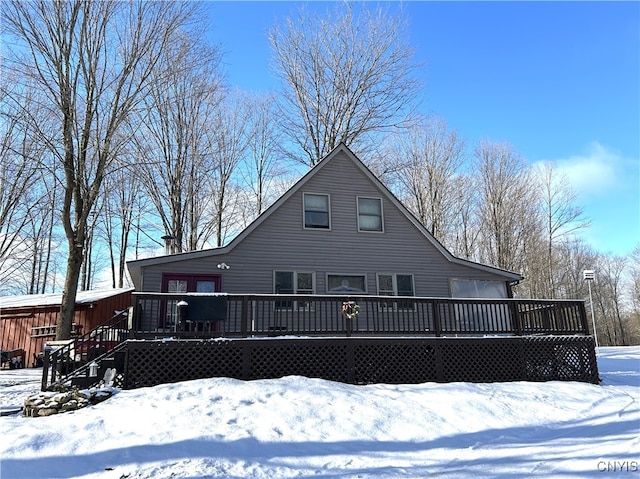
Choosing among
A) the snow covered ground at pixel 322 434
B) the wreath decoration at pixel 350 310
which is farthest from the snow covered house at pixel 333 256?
the snow covered ground at pixel 322 434

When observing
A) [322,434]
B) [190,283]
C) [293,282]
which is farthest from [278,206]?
[322,434]

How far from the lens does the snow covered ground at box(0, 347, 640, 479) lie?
491 centimetres

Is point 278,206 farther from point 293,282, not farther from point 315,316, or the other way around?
point 315,316

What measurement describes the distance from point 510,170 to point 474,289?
63.1 feet

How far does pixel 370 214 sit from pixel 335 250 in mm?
1730

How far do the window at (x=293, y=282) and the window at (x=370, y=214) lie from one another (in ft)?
7.77

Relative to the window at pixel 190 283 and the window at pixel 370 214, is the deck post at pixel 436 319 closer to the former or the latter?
the window at pixel 370 214

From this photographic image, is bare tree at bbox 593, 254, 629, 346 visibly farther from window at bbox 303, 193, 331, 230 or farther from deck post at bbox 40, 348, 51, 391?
deck post at bbox 40, 348, 51, 391

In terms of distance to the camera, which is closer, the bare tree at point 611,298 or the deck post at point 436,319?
the deck post at point 436,319

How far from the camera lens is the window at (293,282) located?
40.5ft

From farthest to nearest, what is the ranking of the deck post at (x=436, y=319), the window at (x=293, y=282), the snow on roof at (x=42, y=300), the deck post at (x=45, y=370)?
the snow on roof at (x=42, y=300) < the window at (x=293, y=282) < the deck post at (x=436, y=319) < the deck post at (x=45, y=370)

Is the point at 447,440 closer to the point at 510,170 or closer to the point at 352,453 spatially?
the point at 352,453

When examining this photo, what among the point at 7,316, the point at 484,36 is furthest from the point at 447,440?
the point at 7,316

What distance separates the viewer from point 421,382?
946 centimetres
